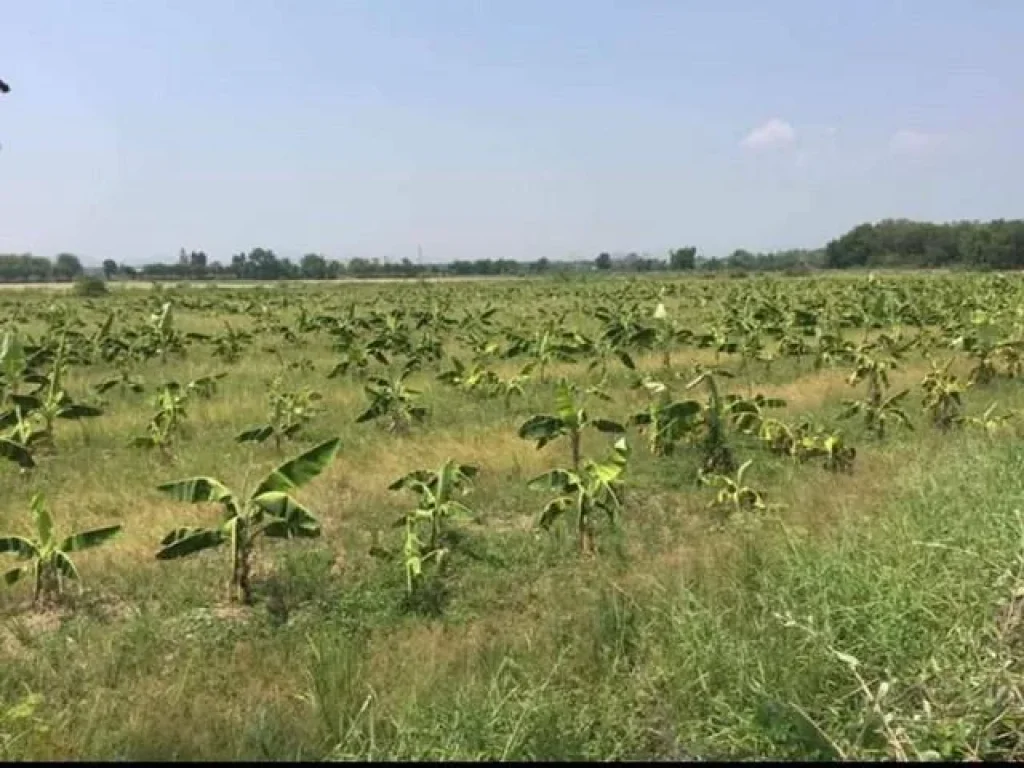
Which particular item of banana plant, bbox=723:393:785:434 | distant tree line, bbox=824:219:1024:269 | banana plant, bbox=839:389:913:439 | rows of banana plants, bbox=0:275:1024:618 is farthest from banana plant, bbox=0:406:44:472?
distant tree line, bbox=824:219:1024:269

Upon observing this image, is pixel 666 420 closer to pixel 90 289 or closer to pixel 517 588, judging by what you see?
pixel 517 588

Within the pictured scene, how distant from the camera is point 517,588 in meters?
5.26

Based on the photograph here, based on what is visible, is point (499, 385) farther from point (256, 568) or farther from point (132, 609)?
point (132, 609)

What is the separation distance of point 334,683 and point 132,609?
5.77ft

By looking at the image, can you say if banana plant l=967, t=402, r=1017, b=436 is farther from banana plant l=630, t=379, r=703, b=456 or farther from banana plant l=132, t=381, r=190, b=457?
banana plant l=132, t=381, r=190, b=457

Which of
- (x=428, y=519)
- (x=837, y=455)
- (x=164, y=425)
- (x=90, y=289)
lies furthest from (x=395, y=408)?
(x=90, y=289)

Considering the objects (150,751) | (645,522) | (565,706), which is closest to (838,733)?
(565,706)

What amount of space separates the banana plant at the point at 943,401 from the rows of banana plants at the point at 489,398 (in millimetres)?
30

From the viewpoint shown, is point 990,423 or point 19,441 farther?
point 990,423

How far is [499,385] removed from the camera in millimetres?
12641

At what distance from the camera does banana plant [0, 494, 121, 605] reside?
4.85 meters

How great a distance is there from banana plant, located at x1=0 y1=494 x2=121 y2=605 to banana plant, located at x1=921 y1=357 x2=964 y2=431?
8.57 metres

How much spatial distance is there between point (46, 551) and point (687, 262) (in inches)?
4680

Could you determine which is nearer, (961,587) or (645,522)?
(961,587)
